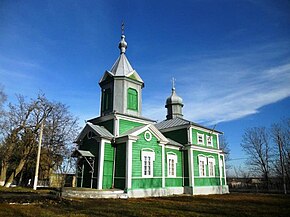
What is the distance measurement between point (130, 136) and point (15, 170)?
16615mm

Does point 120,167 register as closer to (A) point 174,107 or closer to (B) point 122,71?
(B) point 122,71

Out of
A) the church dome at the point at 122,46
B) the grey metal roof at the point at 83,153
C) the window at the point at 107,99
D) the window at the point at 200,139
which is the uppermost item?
the church dome at the point at 122,46

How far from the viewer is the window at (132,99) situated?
1995cm

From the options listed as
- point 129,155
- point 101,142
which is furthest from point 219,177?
point 101,142

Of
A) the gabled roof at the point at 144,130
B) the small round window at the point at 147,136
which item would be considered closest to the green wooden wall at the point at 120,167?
the gabled roof at the point at 144,130

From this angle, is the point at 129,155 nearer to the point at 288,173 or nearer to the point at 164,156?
the point at 164,156

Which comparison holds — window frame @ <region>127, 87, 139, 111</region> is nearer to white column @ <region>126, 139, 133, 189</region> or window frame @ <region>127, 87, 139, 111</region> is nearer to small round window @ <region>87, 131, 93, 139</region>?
small round window @ <region>87, 131, 93, 139</region>

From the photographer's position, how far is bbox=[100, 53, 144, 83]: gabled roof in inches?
798

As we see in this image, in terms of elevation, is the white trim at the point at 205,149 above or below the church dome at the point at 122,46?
below

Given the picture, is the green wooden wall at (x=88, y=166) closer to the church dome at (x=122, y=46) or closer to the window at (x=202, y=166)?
the church dome at (x=122, y=46)

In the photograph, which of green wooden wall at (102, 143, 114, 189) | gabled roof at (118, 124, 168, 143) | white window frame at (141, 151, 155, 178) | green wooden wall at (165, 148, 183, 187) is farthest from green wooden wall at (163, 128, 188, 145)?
green wooden wall at (102, 143, 114, 189)

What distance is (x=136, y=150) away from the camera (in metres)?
16.7

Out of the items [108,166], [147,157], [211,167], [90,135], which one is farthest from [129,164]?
[211,167]

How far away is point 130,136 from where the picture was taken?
16188 millimetres
